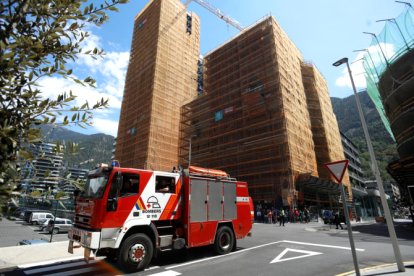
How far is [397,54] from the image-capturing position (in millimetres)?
32000

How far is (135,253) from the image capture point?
6.97m

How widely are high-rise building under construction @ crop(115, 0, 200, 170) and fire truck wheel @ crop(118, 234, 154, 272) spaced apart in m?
43.2

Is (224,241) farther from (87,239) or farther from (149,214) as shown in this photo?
(87,239)

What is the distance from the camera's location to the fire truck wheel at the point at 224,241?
9016mm

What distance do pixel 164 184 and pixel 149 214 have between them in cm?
116

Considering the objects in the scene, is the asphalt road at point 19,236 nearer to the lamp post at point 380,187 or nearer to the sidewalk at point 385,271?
the sidewalk at point 385,271

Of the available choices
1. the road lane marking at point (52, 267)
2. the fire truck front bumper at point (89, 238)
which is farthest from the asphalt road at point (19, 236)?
the fire truck front bumper at point (89, 238)

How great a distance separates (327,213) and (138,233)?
26571 millimetres

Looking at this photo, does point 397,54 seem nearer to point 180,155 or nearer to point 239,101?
point 239,101

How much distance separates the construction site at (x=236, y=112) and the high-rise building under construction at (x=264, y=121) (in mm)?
167

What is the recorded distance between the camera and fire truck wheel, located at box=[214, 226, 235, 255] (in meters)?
9.02

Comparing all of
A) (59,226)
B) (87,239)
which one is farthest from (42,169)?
(59,226)

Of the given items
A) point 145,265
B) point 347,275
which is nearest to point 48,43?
point 145,265

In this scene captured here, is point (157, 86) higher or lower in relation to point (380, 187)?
higher
